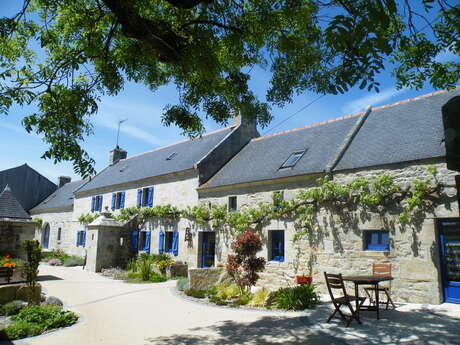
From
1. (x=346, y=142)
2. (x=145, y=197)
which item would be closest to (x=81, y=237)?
(x=145, y=197)

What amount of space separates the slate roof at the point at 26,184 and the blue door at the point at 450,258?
A: 1297 inches

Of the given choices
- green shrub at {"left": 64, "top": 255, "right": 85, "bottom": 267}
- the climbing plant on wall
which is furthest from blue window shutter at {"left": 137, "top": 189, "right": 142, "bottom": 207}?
green shrub at {"left": 64, "top": 255, "right": 85, "bottom": 267}

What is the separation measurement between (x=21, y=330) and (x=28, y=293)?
2.29m

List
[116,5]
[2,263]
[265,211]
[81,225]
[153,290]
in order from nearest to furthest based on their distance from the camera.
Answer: [116,5] < [2,263] < [153,290] < [265,211] < [81,225]

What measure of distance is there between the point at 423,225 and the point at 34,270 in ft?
32.9

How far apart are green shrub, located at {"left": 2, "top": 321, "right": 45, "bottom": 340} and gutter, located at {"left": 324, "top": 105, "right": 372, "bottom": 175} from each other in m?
8.97

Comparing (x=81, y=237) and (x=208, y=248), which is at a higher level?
(x=81, y=237)

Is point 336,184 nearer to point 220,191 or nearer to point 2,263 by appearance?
point 220,191

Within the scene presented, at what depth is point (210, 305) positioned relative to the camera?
30.2ft

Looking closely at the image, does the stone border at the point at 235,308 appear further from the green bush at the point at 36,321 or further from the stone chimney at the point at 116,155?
the stone chimney at the point at 116,155

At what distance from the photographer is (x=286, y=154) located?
14.6 m

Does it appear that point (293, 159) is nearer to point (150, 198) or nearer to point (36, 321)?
point (150, 198)

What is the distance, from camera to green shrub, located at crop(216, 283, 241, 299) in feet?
33.3

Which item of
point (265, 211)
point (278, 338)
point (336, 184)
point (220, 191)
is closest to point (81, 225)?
point (220, 191)
